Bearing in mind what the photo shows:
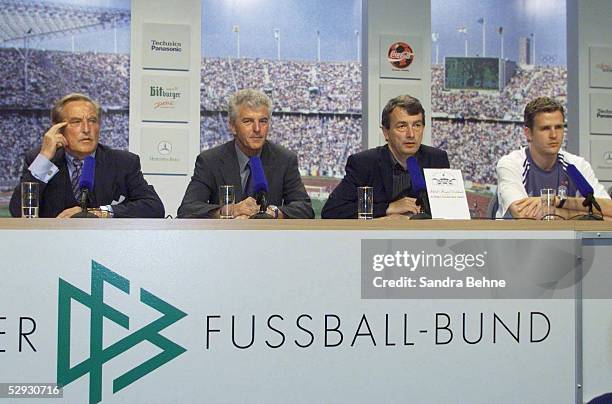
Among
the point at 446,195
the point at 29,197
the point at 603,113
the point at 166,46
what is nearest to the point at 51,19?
the point at 166,46

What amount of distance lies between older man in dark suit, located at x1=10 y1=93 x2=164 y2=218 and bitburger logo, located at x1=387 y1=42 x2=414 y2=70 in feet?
11.0

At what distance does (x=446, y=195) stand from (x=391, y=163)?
98 centimetres

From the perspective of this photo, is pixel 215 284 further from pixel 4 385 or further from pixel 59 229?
pixel 4 385

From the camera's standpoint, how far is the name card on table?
2.65 meters

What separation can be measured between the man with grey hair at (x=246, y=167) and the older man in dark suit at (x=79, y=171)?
0.79 ft

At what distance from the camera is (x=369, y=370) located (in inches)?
87.2

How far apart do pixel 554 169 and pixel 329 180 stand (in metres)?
3.71

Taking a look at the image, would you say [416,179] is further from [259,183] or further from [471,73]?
[471,73]

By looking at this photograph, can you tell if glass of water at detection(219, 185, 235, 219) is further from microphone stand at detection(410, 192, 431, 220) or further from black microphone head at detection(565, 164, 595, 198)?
black microphone head at detection(565, 164, 595, 198)

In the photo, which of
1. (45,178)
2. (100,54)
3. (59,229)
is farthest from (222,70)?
(59,229)

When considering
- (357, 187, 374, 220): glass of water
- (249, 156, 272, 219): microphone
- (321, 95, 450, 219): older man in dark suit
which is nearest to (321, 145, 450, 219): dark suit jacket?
(321, 95, 450, 219): older man in dark suit

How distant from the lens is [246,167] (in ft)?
11.9

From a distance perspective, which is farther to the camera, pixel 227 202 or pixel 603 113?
pixel 603 113

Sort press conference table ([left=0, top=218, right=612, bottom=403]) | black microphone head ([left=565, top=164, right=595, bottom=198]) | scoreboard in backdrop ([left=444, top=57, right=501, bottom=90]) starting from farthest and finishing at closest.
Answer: scoreboard in backdrop ([left=444, top=57, right=501, bottom=90]), black microphone head ([left=565, top=164, right=595, bottom=198]), press conference table ([left=0, top=218, right=612, bottom=403])
